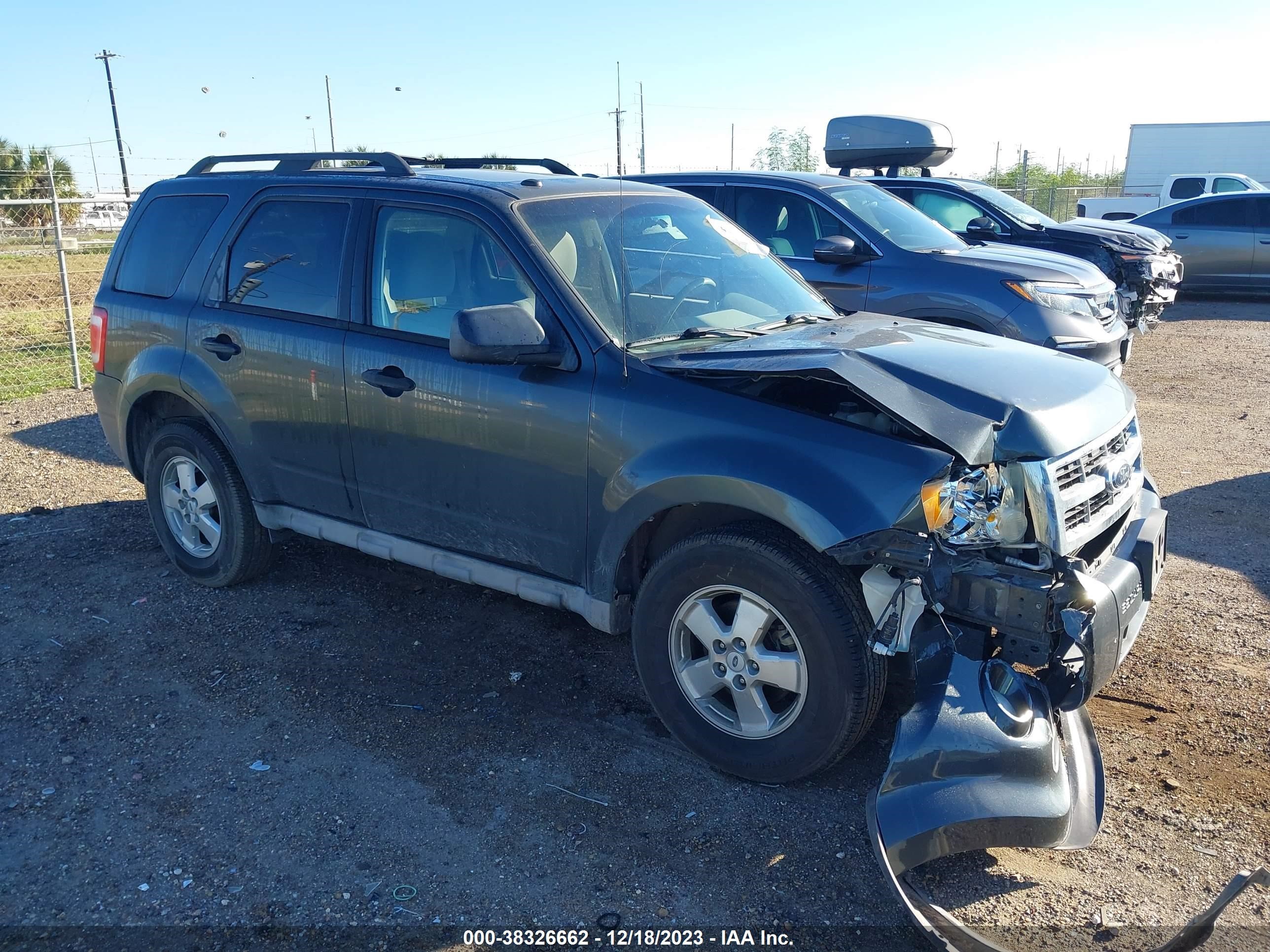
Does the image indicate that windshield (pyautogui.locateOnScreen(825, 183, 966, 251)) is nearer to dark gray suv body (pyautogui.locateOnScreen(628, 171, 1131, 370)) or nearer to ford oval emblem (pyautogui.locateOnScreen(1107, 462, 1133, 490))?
dark gray suv body (pyautogui.locateOnScreen(628, 171, 1131, 370))

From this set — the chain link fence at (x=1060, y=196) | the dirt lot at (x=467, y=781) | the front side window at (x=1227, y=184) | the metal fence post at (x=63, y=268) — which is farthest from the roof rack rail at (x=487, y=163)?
the chain link fence at (x=1060, y=196)

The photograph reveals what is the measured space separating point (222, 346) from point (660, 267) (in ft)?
6.98

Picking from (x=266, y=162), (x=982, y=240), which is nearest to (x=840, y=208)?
(x=982, y=240)

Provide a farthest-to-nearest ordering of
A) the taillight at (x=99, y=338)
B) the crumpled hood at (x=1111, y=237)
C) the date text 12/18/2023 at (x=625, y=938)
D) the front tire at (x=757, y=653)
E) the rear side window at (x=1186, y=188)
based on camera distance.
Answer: the rear side window at (x=1186, y=188)
the crumpled hood at (x=1111, y=237)
the taillight at (x=99, y=338)
the front tire at (x=757, y=653)
the date text 12/18/2023 at (x=625, y=938)

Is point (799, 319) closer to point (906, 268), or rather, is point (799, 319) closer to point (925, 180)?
point (906, 268)

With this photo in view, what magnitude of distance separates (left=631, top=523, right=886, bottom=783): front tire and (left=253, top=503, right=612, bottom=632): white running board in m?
0.26

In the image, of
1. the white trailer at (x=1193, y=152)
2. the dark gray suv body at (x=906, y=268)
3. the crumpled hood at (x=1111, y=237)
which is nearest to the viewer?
the dark gray suv body at (x=906, y=268)

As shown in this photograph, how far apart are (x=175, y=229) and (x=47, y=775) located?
277cm

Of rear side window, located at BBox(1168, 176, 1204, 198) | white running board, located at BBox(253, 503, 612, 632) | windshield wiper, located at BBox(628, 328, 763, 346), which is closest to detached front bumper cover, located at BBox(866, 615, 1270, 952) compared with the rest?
white running board, located at BBox(253, 503, 612, 632)

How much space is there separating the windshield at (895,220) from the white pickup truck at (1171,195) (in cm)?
1524

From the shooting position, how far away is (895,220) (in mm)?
8266

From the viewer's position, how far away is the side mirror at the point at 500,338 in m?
3.45

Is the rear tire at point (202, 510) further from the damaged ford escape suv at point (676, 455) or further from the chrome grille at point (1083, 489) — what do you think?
the chrome grille at point (1083, 489)

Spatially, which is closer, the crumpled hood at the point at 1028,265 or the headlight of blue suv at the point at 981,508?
the headlight of blue suv at the point at 981,508
